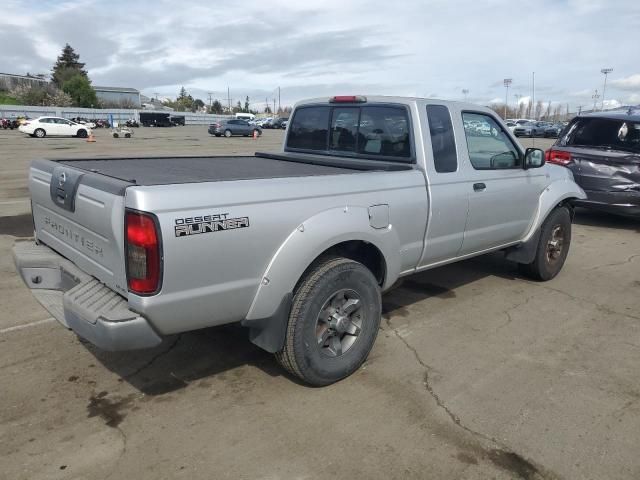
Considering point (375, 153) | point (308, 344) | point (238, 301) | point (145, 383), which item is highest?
point (375, 153)

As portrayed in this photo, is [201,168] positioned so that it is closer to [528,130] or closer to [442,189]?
[442,189]

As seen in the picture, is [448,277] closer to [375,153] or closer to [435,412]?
[375,153]

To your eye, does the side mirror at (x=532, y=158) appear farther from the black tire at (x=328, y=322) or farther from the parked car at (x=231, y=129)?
the parked car at (x=231, y=129)

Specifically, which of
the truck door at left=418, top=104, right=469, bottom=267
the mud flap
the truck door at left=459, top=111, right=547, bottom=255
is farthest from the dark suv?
the mud flap

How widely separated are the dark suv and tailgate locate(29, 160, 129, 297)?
765 centimetres

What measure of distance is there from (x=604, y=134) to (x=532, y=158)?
465 cm

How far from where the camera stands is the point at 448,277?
19.7 ft

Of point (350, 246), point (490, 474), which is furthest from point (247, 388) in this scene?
point (490, 474)

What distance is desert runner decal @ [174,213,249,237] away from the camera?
2.66 meters

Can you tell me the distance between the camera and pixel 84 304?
9.55 feet

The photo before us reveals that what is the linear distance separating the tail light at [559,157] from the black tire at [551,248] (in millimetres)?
3366

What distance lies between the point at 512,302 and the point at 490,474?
2802 millimetres

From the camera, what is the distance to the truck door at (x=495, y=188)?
4.61m

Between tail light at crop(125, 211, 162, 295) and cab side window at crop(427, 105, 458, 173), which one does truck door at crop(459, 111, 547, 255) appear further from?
tail light at crop(125, 211, 162, 295)
